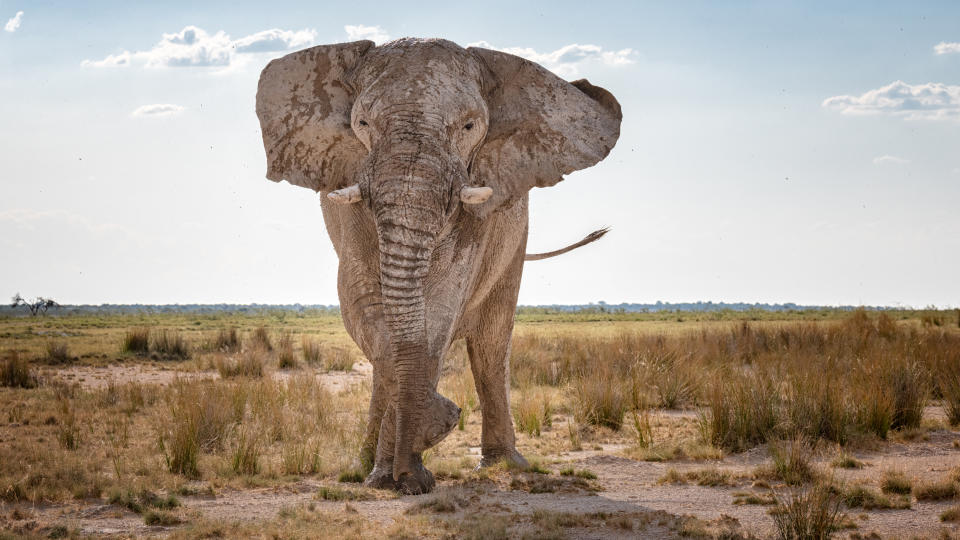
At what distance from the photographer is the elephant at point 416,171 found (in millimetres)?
6598

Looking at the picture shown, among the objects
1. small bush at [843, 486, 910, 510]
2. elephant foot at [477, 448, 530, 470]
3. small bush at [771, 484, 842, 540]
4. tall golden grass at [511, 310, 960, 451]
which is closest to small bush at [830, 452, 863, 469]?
tall golden grass at [511, 310, 960, 451]

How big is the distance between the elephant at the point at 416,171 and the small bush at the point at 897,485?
3108mm

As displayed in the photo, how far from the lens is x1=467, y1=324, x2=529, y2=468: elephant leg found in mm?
9125

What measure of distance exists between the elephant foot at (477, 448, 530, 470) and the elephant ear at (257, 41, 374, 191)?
301 centimetres

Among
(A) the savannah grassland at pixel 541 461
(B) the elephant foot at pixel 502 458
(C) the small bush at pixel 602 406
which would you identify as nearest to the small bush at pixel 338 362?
(A) the savannah grassland at pixel 541 461

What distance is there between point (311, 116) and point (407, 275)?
1.90m

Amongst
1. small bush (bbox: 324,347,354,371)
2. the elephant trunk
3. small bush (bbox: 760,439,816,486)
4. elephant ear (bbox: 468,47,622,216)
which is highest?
elephant ear (bbox: 468,47,622,216)

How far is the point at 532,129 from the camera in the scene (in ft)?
26.1

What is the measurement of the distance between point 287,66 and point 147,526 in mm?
3832

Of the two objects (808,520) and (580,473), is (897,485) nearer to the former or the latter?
(808,520)

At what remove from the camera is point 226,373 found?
17094 millimetres

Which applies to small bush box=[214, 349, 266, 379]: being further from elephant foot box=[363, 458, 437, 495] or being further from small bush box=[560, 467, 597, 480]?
elephant foot box=[363, 458, 437, 495]

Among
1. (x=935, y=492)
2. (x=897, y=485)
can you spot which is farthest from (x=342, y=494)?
(x=935, y=492)

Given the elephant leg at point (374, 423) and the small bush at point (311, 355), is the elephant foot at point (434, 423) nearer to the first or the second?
the elephant leg at point (374, 423)
